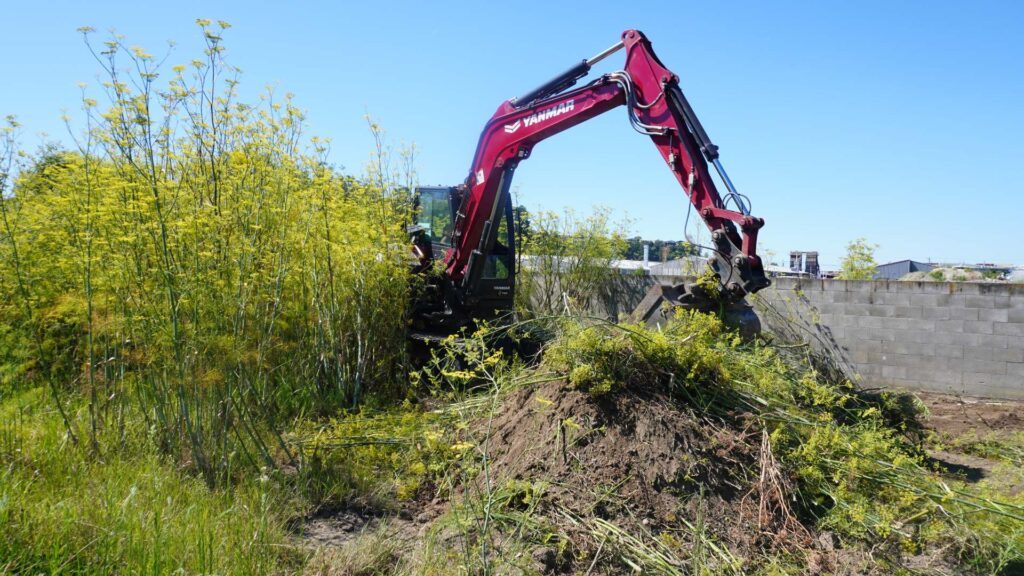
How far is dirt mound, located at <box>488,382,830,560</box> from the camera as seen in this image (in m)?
3.38

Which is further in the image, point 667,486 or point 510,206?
point 510,206

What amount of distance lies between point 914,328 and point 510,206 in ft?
14.8

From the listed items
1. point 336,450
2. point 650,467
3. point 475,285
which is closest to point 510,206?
point 475,285

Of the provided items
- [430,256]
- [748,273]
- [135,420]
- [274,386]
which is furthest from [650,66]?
[135,420]

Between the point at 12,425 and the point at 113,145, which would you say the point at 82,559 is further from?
the point at 113,145

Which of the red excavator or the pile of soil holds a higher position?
the red excavator

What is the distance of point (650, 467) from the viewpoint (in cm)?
358

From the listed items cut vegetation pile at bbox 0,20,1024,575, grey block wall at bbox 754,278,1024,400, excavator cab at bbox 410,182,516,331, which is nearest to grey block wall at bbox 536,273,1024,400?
grey block wall at bbox 754,278,1024,400

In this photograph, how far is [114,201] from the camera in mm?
3723

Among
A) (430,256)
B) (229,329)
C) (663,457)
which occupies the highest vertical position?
(430,256)

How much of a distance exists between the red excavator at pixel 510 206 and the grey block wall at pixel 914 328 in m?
2.44

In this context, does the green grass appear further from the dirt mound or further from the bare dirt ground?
the bare dirt ground

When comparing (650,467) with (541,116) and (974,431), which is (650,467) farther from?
(541,116)

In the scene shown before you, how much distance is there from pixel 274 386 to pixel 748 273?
3.67 metres
